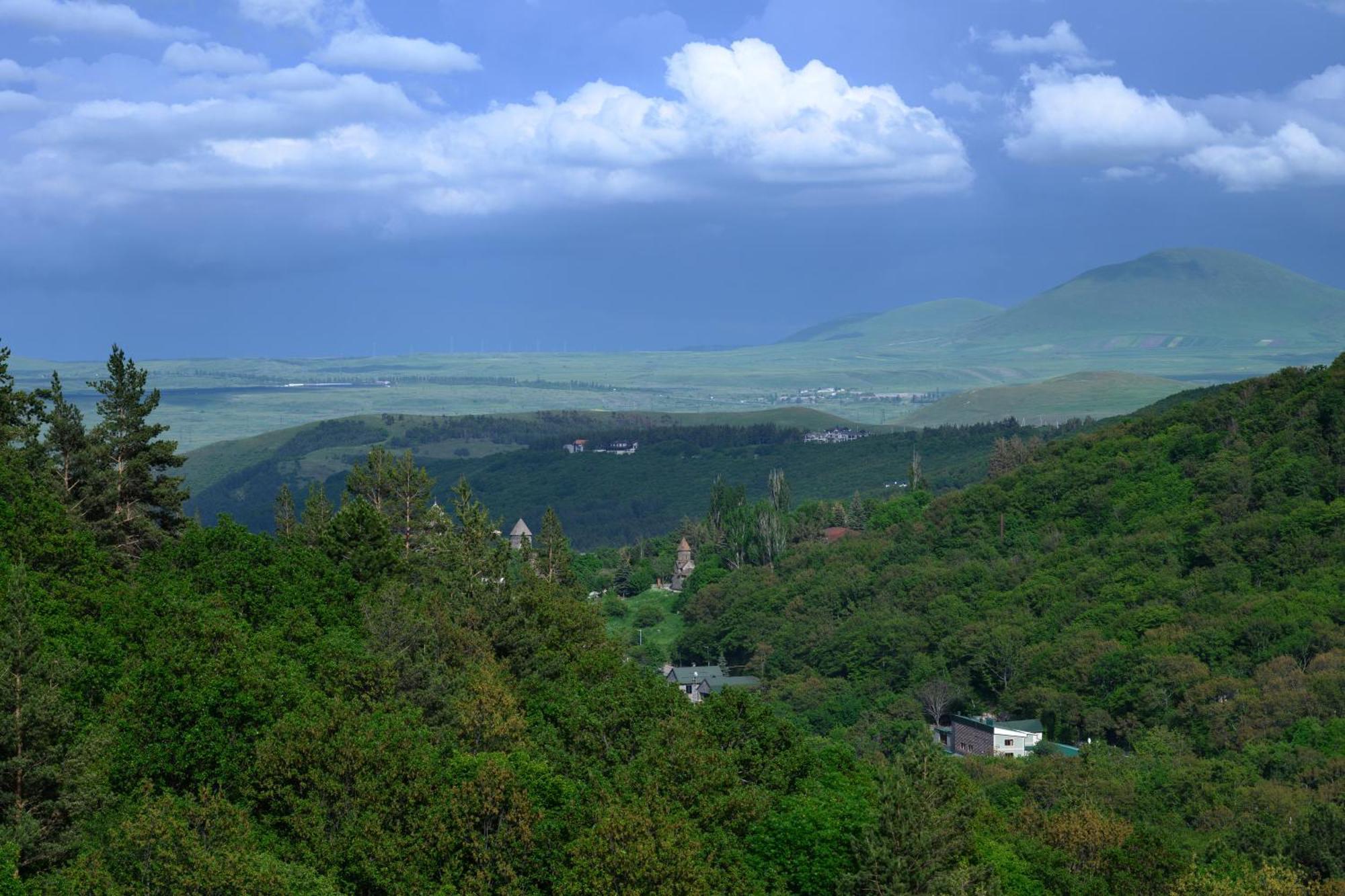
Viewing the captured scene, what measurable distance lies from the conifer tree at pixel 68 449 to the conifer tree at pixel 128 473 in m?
0.54

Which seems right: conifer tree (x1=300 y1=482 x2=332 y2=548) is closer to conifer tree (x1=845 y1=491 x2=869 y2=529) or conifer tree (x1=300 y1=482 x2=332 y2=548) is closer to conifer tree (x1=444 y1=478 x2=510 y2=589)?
conifer tree (x1=444 y1=478 x2=510 y2=589)

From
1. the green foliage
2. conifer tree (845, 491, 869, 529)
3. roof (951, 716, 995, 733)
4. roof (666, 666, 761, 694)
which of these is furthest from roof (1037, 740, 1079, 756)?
conifer tree (845, 491, 869, 529)

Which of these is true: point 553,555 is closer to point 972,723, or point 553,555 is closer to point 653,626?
point 972,723

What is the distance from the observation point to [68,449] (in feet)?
246

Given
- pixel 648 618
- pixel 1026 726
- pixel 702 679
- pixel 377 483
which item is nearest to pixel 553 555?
pixel 377 483

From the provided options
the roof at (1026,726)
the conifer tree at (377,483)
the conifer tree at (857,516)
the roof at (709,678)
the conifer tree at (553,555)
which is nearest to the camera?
the conifer tree at (377,483)

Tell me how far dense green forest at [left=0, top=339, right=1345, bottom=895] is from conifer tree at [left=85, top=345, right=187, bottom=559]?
163 millimetres

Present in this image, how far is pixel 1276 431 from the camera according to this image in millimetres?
145125

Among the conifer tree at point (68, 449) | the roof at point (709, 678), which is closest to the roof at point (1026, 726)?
the roof at point (709, 678)

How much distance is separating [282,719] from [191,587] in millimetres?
17896

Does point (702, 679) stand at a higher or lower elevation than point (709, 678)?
higher

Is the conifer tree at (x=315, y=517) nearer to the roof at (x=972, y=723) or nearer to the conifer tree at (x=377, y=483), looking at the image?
the conifer tree at (x=377, y=483)

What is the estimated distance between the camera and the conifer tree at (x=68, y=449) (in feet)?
242

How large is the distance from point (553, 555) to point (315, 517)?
21.2 m
